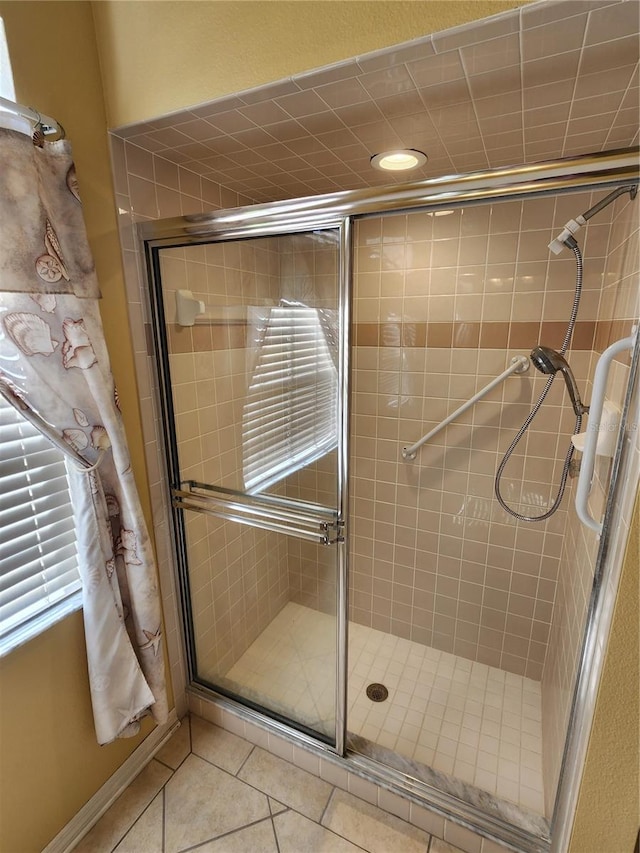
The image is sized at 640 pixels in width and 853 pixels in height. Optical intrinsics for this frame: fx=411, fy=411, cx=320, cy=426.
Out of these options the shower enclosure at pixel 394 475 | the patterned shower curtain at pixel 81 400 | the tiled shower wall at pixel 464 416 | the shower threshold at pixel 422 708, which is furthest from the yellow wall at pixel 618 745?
the patterned shower curtain at pixel 81 400

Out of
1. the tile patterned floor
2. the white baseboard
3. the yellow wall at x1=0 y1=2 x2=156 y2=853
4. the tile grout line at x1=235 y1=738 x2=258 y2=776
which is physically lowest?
the tile grout line at x1=235 y1=738 x2=258 y2=776

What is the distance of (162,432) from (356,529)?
3.74ft

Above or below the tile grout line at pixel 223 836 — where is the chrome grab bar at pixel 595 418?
above

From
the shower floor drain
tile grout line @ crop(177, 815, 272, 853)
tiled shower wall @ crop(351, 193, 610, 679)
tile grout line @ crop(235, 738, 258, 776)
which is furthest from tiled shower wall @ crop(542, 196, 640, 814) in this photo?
tile grout line @ crop(235, 738, 258, 776)

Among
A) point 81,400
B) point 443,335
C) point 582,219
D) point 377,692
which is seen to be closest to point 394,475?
point 443,335

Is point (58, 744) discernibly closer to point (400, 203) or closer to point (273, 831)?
point (273, 831)

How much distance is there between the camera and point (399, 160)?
56.3 inches

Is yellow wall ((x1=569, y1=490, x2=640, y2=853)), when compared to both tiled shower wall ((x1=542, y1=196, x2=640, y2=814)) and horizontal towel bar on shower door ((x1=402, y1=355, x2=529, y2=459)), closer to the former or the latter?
tiled shower wall ((x1=542, y1=196, x2=640, y2=814))

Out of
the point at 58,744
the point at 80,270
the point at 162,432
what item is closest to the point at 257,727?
the point at 58,744

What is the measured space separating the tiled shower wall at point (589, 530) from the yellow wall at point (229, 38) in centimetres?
72

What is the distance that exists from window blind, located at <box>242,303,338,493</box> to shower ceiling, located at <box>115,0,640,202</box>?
52cm

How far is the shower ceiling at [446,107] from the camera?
0.83m

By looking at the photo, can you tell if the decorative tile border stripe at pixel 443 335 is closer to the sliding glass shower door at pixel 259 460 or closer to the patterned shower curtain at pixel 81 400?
the sliding glass shower door at pixel 259 460

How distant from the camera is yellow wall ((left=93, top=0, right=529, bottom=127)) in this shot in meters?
0.84
